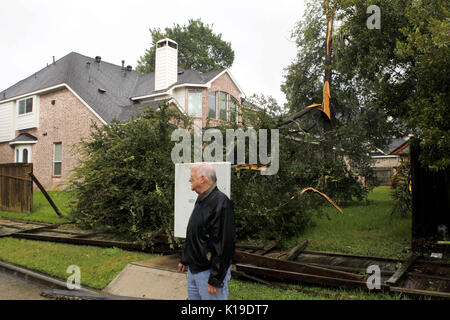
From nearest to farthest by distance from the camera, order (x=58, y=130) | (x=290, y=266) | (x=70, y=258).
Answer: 1. (x=290, y=266)
2. (x=70, y=258)
3. (x=58, y=130)

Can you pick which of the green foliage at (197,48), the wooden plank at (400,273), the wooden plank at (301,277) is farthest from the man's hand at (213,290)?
the green foliage at (197,48)

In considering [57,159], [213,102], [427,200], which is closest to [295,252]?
[427,200]

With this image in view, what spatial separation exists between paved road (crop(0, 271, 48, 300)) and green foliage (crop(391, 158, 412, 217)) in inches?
337

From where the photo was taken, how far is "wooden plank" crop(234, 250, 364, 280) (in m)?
5.23

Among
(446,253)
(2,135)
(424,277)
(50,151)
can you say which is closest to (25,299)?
(424,277)

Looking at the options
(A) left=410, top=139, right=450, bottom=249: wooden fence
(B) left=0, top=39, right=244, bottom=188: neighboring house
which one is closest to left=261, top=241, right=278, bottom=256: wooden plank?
(A) left=410, top=139, right=450, bottom=249: wooden fence

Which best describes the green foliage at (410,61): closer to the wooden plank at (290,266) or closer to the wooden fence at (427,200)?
the wooden fence at (427,200)

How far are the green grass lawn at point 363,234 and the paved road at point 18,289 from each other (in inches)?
197

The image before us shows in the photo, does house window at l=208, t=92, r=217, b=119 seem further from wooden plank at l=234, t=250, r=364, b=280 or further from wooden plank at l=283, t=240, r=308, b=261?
wooden plank at l=234, t=250, r=364, b=280

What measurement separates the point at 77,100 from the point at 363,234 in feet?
60.5

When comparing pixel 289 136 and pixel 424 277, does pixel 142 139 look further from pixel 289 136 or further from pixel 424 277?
pixel 424 277

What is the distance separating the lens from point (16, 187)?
46.1 feet

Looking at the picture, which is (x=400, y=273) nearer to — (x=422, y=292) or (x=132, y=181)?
(x=422, y=292)
